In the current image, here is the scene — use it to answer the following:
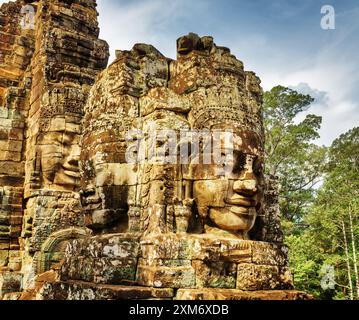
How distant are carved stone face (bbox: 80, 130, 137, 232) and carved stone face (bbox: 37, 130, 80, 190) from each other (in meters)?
3.80

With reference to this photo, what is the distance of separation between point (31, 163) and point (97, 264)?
5189 millimetres

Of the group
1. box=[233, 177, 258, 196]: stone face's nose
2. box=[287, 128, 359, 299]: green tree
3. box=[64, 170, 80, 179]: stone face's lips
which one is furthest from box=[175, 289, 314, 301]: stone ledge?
box=[287, 128, 359, 299]: green tree

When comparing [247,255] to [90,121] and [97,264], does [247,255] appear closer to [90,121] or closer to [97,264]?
[97,264]

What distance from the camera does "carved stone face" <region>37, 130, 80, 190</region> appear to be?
27.2 feet

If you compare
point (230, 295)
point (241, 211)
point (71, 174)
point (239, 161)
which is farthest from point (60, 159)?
point (230, 295)

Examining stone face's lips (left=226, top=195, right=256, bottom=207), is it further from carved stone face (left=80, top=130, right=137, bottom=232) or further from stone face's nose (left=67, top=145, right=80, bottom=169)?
stone face's nose (left=67, top=145, right=80, bottom=169)

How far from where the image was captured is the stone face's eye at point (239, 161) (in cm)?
428

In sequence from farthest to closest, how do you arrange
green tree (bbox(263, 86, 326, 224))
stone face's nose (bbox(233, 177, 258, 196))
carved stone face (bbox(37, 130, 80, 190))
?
1. green tree (bbox(263, 86, 326, 224))
2. carved stone face (bbox(37, 130, 80, 190))
3. stone face's nose (bbox(233, 177, 258, 196))

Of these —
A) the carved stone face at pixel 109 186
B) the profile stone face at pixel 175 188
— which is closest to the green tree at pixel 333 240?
the profile stone face at pixel 175 188

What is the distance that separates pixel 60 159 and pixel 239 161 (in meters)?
5.02

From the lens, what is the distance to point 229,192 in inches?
166

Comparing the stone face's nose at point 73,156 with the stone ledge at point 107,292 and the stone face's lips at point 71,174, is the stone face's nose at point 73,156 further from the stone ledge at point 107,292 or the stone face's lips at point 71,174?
the stone ledge at point 107,292

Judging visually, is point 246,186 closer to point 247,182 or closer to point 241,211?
point 247,182

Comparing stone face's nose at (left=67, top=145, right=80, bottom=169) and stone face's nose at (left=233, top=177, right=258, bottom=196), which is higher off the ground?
stone face's nose at (left=67, top=145, right=80, bottom=169)
